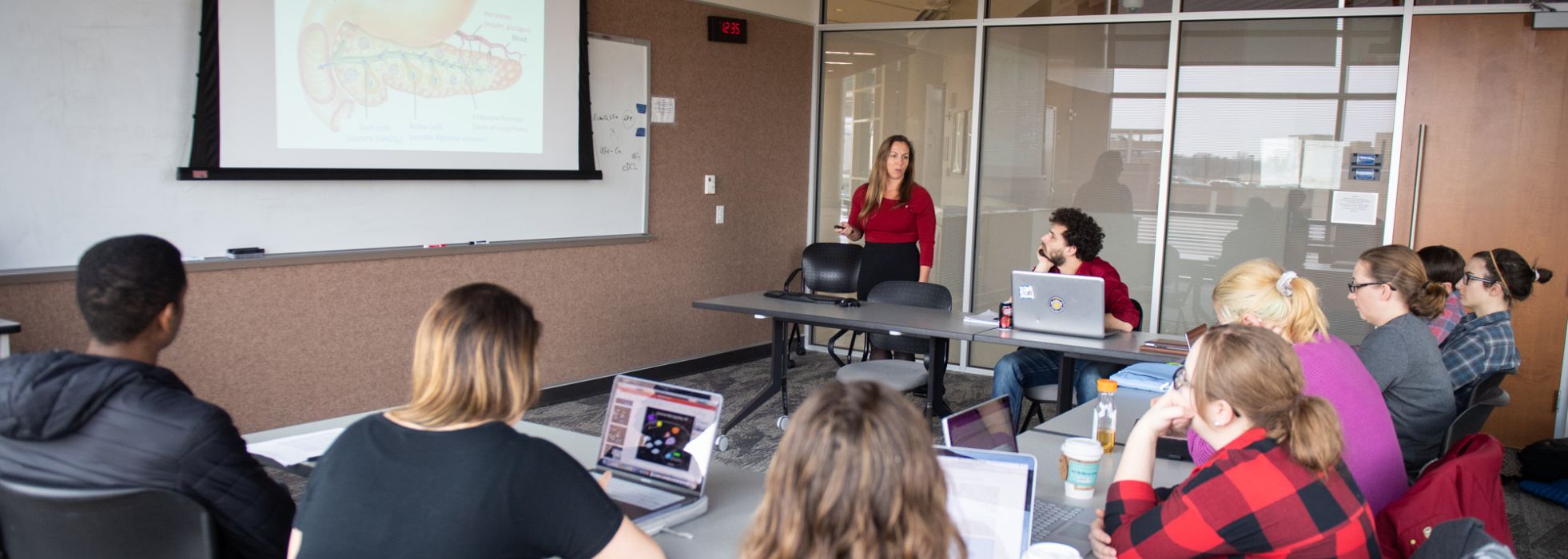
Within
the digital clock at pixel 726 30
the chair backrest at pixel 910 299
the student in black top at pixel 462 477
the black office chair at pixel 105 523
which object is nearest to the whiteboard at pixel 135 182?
the digital clock at pixel 726 30

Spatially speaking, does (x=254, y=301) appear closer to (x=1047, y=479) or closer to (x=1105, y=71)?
(x=1047, y=479)

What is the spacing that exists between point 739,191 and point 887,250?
3.63ft

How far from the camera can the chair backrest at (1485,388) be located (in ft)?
9.66

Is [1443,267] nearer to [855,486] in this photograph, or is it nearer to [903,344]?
[903,344]

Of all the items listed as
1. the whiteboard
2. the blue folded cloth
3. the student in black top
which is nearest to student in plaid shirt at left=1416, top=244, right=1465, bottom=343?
the blue folded cloth

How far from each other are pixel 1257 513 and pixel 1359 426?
0.82m

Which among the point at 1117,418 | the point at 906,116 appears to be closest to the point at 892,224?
the point at 906,116

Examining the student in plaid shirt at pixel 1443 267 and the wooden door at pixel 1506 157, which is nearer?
the student in plaid shirt at pixel 1443 267

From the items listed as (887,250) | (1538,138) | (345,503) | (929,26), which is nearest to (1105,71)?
(929,26)

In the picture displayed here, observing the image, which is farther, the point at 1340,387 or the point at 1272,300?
the point at 1272,300

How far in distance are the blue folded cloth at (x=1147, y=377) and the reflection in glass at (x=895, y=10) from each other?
345 cm

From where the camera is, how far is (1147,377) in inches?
129

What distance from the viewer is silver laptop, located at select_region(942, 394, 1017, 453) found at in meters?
2.02

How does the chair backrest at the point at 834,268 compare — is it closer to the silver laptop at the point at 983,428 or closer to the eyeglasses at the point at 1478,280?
the eyeglasses at the point at 1478,280
